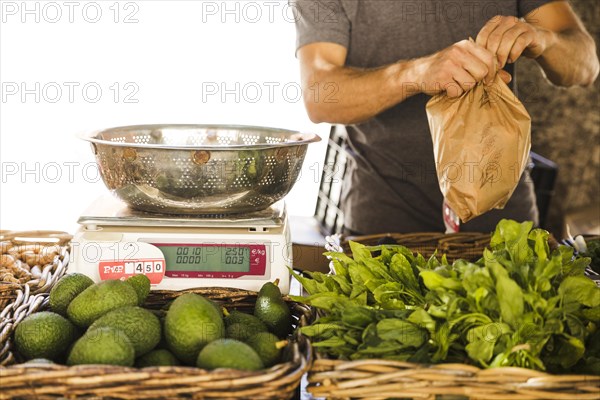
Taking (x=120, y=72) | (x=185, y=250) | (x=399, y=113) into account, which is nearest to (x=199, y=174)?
(x=185, y=250)

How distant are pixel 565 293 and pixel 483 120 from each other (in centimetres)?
59

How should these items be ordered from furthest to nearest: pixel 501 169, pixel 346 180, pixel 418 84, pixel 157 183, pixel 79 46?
pixel 79 46 → pixel 346 180 → pixel 418 84 → pixel 501 169 → pixel 157 183

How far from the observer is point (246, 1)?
3664 mm

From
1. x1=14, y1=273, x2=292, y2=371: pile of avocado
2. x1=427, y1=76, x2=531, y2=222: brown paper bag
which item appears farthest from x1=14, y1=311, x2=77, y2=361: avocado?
x1=427, y1=76, x2=531, y2=222: brown paper bag

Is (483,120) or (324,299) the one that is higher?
(483,120)

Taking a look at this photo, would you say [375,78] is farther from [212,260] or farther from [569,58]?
[212,260]

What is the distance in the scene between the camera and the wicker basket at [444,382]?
0.88m

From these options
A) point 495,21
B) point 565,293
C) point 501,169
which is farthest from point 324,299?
point 495,21

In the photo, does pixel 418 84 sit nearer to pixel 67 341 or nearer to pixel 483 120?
pixel 483 120

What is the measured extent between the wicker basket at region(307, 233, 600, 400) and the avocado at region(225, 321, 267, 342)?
0.56ft

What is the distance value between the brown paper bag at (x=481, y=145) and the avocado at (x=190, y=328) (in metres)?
0.71

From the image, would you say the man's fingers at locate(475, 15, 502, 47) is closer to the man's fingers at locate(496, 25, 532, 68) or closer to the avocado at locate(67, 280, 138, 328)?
the man's fingers at locate(496, 25, 532, 68)

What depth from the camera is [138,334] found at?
0.99 meters

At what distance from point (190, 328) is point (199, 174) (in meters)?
0.33
